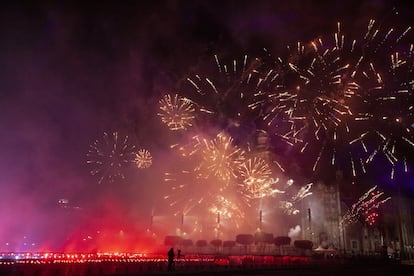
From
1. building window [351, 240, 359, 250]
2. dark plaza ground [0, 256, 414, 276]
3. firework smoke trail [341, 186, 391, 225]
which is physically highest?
firework smoke trail [341, 186, 391, 225]

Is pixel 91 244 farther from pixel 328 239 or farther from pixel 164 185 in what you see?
pixel 328 239

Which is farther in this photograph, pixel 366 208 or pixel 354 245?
pixel 366 208

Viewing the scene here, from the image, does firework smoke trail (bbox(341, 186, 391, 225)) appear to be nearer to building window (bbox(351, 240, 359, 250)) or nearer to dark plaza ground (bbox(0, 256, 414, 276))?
building window (bbox(351, 240, 359, 250))

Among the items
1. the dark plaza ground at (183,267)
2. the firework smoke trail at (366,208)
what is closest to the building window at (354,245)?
the firework smoke trail at (366,208)

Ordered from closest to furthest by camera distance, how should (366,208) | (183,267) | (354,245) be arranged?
1. (183,267)
2. (354,245)
3. (366,208)

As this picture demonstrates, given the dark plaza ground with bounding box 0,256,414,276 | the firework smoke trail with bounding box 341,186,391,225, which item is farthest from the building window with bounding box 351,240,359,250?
the dark plaza ground with bounding box 0,256,414,276

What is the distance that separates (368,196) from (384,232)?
7422mm

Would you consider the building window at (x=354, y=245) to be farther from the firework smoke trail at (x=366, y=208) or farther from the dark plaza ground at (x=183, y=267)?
the dark plaza ground at (x=183, y=267)

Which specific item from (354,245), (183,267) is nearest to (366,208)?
(354,245)

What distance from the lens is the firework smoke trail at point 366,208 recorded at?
7594cm

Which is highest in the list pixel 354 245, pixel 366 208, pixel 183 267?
pixel 366 208

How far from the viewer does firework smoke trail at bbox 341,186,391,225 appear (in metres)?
75.9

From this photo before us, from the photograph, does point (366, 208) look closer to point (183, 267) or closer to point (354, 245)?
point (354, 245)

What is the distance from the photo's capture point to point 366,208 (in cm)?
7975
